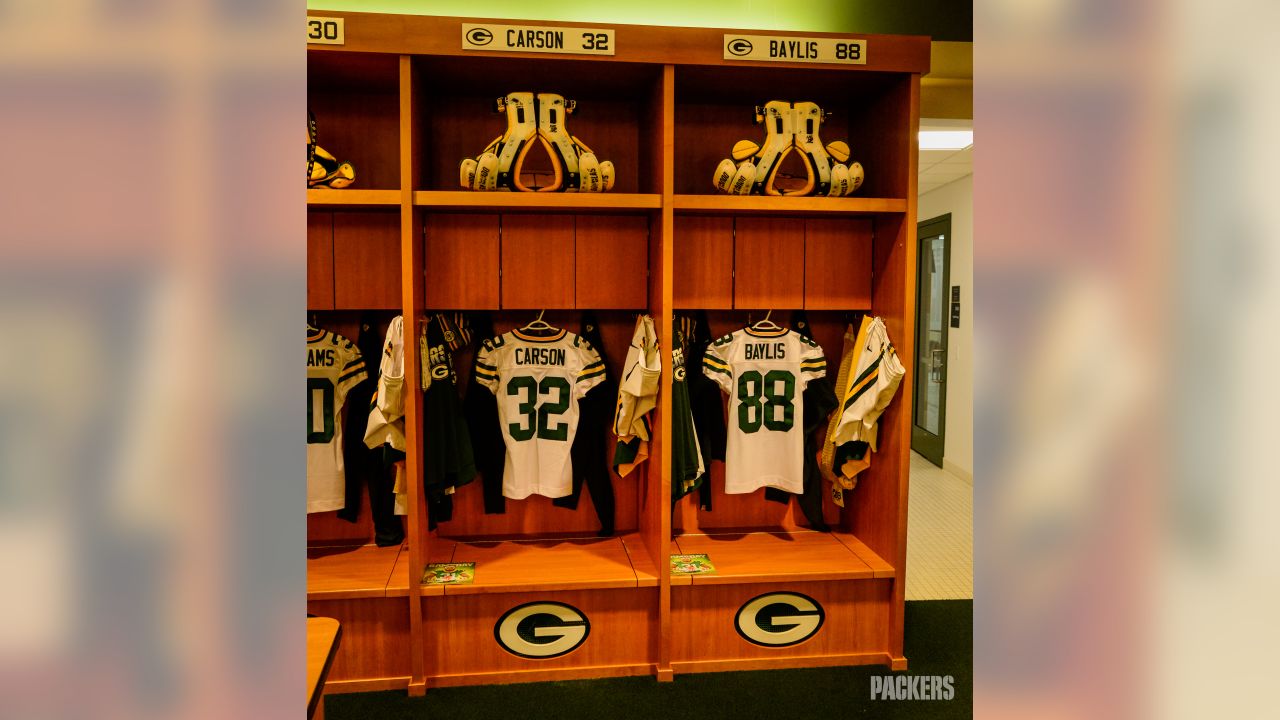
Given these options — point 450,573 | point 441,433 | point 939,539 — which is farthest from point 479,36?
point 939,539

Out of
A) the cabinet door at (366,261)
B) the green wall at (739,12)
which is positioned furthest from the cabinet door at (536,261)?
the green wall at (739,12)

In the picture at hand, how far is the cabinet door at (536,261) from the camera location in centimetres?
301

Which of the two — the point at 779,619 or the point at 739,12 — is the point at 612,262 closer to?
the point at 739,12

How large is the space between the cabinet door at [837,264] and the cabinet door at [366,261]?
5.82 ft

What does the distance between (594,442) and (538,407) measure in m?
0.31

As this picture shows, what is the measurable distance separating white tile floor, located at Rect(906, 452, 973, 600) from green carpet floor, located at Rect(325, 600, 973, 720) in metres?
0.75

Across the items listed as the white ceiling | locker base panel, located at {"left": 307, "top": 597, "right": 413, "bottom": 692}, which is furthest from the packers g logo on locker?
the white ceiling

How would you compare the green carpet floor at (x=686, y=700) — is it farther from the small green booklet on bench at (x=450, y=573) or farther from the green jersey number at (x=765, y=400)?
the green jersey number at (x=765, y=400)

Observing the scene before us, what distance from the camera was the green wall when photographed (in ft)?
10.4

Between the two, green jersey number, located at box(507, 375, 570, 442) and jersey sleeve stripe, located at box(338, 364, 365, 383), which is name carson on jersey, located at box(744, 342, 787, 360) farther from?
jersey sleeve stripe, located at box(338, 364, 365, 383)
